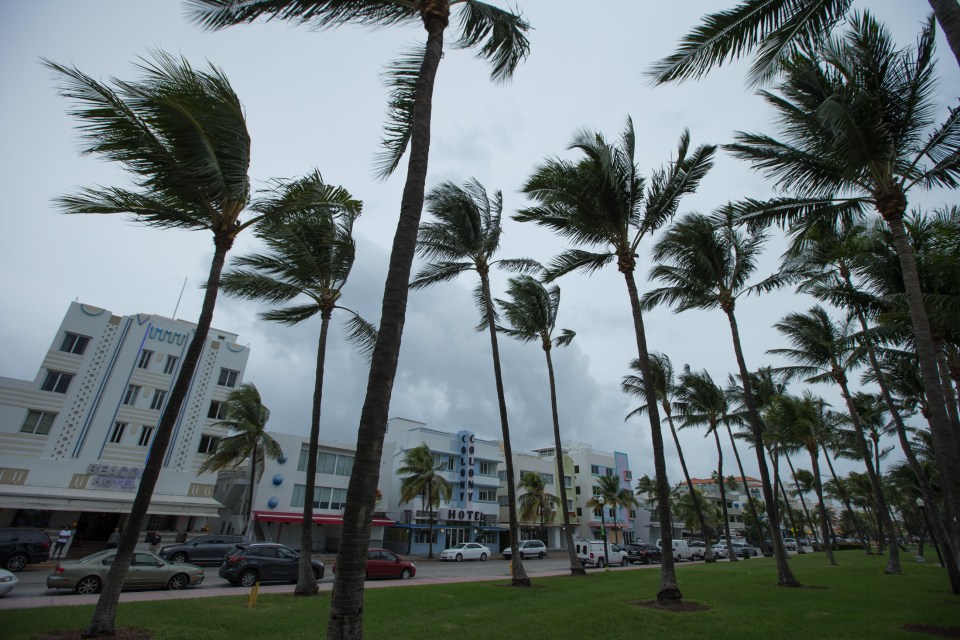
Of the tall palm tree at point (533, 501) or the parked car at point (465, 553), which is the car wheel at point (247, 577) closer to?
the parked car at point (465, 553)

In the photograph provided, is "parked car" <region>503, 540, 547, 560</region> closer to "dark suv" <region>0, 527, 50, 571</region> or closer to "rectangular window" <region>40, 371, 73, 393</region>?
"dark suv" <region>0, 527, 50, 571</region>

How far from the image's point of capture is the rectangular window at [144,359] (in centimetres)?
3091

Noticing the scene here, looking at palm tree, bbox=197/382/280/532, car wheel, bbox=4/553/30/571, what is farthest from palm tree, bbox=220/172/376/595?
palm tree, bbox=197/382/280/532

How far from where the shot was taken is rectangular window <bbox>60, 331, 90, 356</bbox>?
93.8 feet

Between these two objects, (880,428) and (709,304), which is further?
(880,428)

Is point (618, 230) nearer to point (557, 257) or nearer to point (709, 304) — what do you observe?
point (557, 257)

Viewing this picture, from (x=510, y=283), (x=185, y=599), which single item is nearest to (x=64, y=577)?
(x=185, y=599)

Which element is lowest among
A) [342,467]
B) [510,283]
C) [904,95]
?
[342,467]

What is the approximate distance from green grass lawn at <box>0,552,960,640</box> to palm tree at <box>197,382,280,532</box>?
17860 millimetres

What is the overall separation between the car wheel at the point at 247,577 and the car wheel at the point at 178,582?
1806mm

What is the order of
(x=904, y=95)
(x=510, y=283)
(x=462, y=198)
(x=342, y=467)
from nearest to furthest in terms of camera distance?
(x=904, y=95)
(x=462, y=198)
(x=510, y=283)
(x=342, y=467)

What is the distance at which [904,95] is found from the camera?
1027 cm

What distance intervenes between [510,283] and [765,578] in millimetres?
16115

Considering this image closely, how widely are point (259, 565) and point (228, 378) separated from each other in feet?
65.0
